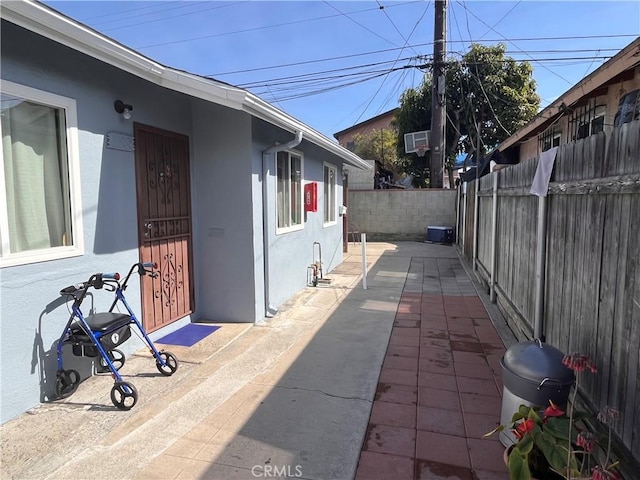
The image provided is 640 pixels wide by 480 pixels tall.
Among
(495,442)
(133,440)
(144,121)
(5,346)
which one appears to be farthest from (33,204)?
(495,442)

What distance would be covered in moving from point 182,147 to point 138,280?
1.72 metres

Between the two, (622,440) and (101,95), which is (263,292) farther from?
(622,440)

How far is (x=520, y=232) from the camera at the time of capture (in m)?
4.50

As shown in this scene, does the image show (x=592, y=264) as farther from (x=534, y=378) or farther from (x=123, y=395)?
(x=123, y=395)

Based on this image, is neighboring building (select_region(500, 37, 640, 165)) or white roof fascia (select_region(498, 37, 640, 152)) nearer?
white roof fascia (select_region(498, 37, 640, 152))

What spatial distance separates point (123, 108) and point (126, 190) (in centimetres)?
80

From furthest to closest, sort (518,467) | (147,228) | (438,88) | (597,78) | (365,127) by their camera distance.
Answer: (365,127) → (438,88) → (597,78) → (147,228) → (518,467)

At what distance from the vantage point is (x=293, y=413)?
3053 mm

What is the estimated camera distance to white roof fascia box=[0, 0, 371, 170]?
101 inches

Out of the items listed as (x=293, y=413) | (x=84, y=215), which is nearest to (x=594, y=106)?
(x=293, y=413)

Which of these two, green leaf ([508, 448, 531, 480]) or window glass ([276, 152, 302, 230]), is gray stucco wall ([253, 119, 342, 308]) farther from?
green leaf ([508, 448, 531, 480])

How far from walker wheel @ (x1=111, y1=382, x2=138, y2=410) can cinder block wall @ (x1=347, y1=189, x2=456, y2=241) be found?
13164mm

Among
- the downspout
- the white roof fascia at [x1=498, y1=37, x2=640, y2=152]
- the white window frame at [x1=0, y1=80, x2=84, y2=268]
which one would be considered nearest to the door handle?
the white window frame at [x1=0, y1=80, x2=84, y2=268]

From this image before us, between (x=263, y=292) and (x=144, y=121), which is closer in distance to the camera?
(x=144, y=121)
